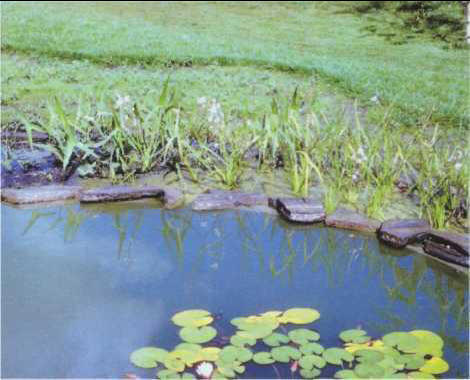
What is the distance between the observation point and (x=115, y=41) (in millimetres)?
8508

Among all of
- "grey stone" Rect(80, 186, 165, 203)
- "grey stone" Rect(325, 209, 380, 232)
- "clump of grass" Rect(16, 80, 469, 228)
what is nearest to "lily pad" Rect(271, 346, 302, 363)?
"grey stone" Rect(325, 209, 380, 232)

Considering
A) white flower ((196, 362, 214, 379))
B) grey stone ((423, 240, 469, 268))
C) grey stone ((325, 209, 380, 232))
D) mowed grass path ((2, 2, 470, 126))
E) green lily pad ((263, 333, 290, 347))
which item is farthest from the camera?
mowed grass path ((2, 2, 470, 126))

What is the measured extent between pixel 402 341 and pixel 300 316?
1.42 feet

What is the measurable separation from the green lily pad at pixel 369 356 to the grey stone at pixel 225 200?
5.38 ft

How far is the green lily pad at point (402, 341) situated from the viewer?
9.52 feet

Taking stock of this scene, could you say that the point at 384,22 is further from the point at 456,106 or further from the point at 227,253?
the point at 227,253

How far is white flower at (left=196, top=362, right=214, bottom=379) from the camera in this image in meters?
2.65

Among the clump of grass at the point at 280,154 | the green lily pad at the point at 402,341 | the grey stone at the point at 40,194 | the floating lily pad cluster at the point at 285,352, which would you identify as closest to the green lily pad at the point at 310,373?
the floating lily pad cluster at the point at 285,352

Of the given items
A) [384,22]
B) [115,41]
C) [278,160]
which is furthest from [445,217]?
[384,22]

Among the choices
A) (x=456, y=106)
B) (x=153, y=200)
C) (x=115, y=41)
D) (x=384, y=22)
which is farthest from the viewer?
(x=384, y=22)

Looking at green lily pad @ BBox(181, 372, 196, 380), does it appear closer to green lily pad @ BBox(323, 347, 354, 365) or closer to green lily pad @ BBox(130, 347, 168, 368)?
green lily pad @ BBox(130, 347, 168, 368)

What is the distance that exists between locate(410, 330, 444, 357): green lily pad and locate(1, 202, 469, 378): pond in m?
0.05

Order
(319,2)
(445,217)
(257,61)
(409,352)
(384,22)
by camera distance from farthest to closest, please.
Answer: (319,2) < (384,22) < (257,61) < (445,217) < (409,352)

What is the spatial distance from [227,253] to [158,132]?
4.01ft
